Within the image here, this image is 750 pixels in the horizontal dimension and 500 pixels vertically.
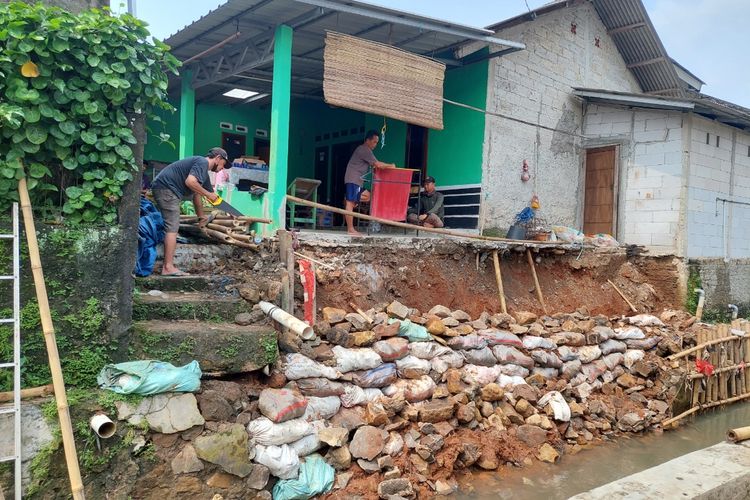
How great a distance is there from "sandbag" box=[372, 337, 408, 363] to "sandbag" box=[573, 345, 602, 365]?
3020 millimetres

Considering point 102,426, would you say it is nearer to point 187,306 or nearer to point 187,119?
point 187,306

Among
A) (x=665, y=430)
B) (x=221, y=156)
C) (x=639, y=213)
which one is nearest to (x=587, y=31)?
(x=639, y=213)

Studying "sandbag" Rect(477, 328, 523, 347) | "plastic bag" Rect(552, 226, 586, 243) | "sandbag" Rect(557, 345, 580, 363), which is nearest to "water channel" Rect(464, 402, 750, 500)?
"sandbag" Rect(557, 345, 580, 363)

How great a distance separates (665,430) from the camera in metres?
7.23

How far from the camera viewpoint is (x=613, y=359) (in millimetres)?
7824

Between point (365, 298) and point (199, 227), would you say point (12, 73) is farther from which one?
point (365, 298)

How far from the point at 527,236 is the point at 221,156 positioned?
18.5 ft

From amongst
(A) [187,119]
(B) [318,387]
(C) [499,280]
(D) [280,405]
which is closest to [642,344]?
(C) [499,280]

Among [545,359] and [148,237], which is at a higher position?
[148,237]

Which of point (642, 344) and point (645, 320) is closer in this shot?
point (642, 344)

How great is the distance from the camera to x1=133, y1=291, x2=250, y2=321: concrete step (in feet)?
15.9

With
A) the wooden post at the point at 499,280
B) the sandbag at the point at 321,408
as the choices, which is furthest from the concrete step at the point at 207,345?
the wooden post at the point at 499,280

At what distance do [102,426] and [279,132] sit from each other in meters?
4.48

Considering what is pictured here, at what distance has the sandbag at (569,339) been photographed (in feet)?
24.4
